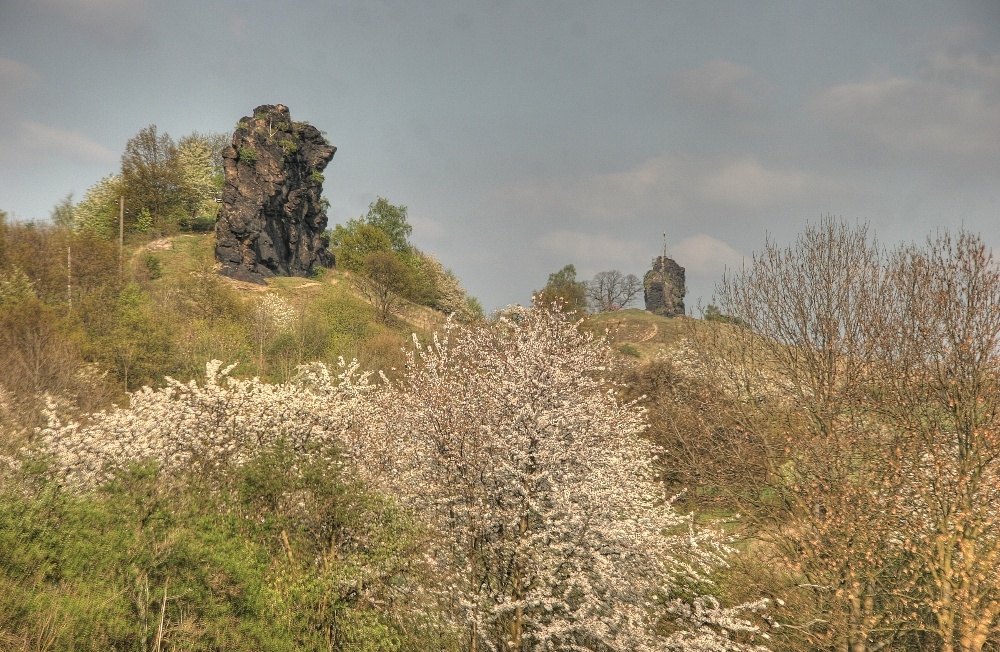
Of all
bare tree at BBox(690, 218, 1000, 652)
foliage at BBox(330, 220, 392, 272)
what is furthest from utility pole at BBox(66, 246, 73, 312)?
bare tree at BBox(690, 218, 1000, 652)

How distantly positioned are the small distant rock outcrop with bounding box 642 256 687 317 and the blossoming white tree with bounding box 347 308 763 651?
9115 cm

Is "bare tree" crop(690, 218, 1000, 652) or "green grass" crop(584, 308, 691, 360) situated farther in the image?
"green grass" crop(584, 308, 691, 360)

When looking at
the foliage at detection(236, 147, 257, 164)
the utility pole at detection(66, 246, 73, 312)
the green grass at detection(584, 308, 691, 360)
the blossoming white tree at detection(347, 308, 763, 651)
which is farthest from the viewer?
the green grass at detection(584, 308, 691, 360)

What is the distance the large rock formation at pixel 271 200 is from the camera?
5847 centimetres

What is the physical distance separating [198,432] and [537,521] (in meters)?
11.0

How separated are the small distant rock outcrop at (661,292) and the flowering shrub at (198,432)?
3518 inches

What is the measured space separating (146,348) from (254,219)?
3375cm

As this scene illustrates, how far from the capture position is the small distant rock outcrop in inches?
4008

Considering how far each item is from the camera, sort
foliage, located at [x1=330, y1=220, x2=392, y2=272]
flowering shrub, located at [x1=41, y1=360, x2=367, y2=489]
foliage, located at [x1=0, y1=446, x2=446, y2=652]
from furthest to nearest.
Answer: foliage, located at [x1=330, y1=220, x2=392, y2=272]
flowering shrub, located at [x1=41, y1=360, x2=367, y2=489]
foliage, located at [x1=0, y1=446, x2=446, y2=652]

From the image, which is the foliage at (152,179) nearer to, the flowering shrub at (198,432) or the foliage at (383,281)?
the foliage at (383,281)

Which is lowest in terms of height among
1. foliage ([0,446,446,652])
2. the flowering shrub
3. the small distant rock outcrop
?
foliage ([0,446,446,652])

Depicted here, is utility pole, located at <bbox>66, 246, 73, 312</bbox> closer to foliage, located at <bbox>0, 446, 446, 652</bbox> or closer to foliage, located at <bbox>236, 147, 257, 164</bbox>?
foliage, located at <bbox>236, 147, 257, 164</bbox>

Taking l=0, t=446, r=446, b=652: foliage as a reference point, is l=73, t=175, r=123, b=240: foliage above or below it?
above

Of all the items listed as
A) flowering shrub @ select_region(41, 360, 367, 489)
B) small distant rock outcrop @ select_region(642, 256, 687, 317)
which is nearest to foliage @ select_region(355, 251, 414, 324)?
flowering shrub @ select_region(41, 360, 367, 489)
